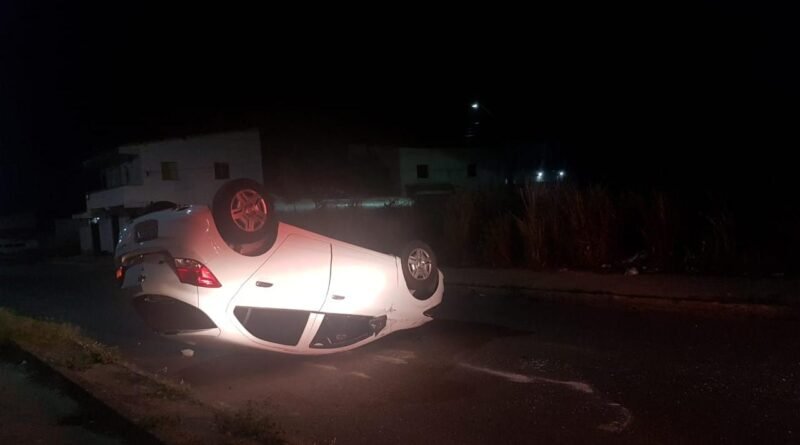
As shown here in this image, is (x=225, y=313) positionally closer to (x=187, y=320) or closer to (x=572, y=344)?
(x=187, y=320)

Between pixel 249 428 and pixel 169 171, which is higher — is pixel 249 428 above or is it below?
below

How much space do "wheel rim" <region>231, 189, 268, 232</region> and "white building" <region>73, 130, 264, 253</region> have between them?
30015mm

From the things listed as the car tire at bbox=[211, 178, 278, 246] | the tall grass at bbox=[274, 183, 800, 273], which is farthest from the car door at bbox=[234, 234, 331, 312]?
the tall grass at bbox=[274, 183, 800, 273]

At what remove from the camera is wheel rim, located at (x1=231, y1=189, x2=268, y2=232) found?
18.9ft

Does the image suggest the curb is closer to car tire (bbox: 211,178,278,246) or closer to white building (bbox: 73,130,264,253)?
car tire (bbox: 211,178,278,246)

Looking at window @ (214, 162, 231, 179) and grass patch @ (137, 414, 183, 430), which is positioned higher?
window @ (214, 162, 231, 179)

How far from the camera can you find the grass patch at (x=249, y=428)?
418 centimetres

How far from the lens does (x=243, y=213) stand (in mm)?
5789

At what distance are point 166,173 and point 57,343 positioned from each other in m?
30.0

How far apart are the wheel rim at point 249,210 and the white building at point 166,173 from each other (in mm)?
30015

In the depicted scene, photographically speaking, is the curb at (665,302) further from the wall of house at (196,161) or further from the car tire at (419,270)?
the wall of house at (196,161)

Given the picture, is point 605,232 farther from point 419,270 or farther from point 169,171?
point 169,171

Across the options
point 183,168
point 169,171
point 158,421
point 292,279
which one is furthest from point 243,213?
point 183,168

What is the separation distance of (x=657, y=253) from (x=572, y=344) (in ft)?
16.1
